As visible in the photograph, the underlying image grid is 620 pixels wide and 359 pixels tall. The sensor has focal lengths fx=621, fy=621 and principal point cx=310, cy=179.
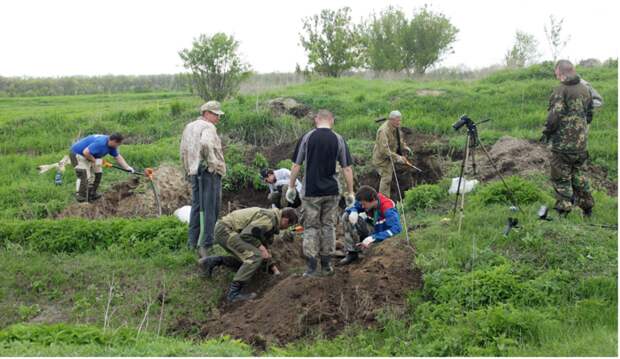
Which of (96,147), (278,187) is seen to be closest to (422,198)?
(278,187)

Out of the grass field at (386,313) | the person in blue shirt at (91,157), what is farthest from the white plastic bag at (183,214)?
the person in blue shirt at (91,157)

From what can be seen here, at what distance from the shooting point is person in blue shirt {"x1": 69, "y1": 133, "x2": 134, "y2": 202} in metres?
11.4

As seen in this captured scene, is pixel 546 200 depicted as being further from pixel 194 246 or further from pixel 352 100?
pixel 352 100

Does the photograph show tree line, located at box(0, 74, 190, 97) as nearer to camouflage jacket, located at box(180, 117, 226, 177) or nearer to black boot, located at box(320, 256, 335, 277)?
camouflage jacket, located at box(180, 117, 226, 177)

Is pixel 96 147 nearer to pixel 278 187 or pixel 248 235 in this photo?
pixel 278 187

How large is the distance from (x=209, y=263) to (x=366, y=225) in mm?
2226

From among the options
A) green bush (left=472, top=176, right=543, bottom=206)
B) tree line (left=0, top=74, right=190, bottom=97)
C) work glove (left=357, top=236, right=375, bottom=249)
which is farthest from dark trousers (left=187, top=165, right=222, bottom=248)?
tree line (left=0, top=74, right=190, bottom=97)

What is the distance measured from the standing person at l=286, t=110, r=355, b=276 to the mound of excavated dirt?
216 inches

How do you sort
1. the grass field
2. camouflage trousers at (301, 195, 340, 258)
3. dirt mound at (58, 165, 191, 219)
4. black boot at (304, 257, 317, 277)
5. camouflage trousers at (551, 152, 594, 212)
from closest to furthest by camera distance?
the grass field
camouflage trousers at (301, 195, 340, 258)
black boot at (304, 257, 317, 277)
camouflage trousers at (551, 152, 594, 212)
dirt mound at (58, 165, 191, 219)

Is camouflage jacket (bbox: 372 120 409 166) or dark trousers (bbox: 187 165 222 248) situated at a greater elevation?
camouflage jacket (bbox: 372 120 409 166)

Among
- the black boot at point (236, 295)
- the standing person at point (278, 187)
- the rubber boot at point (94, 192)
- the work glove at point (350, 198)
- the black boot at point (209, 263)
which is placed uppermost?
the work glove at point (350, 198)

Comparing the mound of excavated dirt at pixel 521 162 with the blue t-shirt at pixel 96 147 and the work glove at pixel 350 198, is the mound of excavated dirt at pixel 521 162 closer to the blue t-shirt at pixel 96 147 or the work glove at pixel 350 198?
the work glove at pixel 350 198

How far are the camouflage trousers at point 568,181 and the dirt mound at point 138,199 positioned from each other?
716 cm

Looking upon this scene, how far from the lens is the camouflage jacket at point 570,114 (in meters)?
8.26
